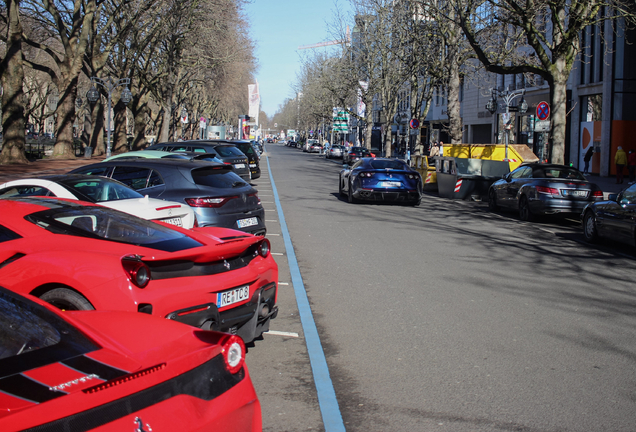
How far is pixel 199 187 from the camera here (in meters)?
9.69

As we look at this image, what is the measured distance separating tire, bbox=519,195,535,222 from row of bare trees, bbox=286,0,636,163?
4.23m

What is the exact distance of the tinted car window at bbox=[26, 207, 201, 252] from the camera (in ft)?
15.8

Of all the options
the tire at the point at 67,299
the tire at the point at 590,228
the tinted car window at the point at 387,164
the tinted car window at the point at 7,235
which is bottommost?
the tire at the point at 590,228

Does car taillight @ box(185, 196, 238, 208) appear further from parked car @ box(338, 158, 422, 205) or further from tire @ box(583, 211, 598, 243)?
parked car @ box(338, 158, 422, 205)

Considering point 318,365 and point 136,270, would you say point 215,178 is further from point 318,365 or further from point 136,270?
point 136,270

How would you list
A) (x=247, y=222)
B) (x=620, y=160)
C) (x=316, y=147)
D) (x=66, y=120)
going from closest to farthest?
(x=247, y=222)
(x=620, y=160)
(x=66, y=120)
(x=316, y=147)

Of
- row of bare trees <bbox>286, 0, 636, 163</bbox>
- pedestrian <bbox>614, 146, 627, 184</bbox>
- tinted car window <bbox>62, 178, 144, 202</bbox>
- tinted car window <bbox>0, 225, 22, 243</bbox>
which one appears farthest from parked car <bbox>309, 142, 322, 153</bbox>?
tinted car window <bbox>0, 225, 22, 243</bbox>

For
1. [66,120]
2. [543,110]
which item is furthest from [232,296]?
[66,120]

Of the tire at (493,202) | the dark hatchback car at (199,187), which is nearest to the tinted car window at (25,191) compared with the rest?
the dark hatchback car at (199,187)

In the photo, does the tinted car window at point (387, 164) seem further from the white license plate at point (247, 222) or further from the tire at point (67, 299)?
the tire at point (67, 299)

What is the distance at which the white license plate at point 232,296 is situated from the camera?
15.2ft

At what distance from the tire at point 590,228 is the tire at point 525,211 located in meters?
3.08

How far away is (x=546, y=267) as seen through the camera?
9594 millimetres

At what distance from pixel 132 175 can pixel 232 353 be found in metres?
7.73
